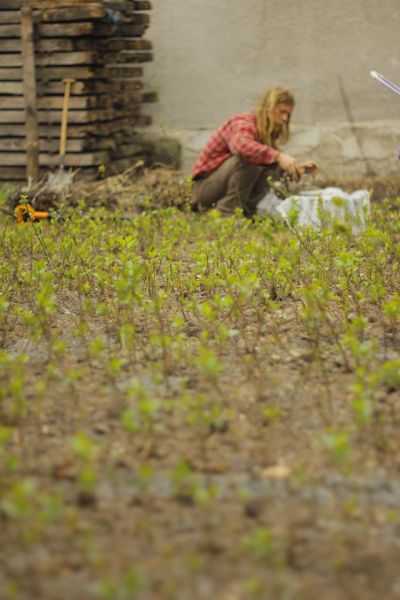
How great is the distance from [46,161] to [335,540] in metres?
7.10

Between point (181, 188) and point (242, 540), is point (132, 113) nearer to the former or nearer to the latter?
point (181, 188)

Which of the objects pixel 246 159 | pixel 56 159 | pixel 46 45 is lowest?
pixel 56 159

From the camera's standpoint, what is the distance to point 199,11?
969cm

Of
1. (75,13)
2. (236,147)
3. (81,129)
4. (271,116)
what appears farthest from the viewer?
(81,129)

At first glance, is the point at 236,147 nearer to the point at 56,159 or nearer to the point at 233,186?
the point at 233,186

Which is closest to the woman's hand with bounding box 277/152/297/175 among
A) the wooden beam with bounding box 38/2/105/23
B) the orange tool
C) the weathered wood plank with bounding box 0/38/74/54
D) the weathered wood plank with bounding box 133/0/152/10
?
the orange tool

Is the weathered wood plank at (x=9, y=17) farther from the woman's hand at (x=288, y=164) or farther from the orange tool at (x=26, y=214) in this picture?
the woman's hand at (x=288, y=164)

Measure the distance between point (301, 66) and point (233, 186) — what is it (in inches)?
66.9

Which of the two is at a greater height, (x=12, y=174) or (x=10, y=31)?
(x=10, y=31)

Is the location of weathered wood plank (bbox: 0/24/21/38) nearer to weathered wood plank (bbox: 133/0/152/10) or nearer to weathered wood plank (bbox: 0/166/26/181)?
weathered wood plank (bbox: 133/0/152/10)

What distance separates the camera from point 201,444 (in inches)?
132

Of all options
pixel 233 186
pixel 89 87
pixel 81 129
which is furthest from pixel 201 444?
pixel 89 87

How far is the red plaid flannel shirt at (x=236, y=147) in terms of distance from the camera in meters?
8.02

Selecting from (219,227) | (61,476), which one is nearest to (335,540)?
(61,476)
